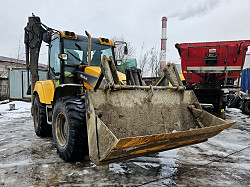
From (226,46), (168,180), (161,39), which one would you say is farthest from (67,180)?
(161,39)

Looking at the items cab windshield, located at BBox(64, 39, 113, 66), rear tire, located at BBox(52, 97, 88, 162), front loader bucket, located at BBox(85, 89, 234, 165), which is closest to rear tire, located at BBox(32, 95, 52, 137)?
cab windshield, located at BBox(64, 39, 113, 66)

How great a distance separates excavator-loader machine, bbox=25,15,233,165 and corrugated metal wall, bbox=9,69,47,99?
10.3 metres

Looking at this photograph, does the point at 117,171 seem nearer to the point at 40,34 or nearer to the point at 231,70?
the point at 40,34

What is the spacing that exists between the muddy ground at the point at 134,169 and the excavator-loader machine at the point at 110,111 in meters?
0.33

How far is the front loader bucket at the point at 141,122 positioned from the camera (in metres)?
2.41

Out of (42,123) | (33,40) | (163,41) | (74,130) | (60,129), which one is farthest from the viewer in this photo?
(163,41)

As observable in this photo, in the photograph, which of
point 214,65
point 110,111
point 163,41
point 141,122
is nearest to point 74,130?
point 110,111

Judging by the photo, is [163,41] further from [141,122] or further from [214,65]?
[141,122]

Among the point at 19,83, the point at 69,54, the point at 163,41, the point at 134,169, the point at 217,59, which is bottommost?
the point at 134,169

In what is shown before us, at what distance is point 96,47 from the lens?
474 cm

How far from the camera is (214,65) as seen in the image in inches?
297

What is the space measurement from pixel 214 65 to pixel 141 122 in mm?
5402

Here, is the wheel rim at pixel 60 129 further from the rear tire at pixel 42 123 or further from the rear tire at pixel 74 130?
the rear tire at pixel 42 123

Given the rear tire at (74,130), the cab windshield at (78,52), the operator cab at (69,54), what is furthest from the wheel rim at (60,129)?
the cab windshield at (78,52)
